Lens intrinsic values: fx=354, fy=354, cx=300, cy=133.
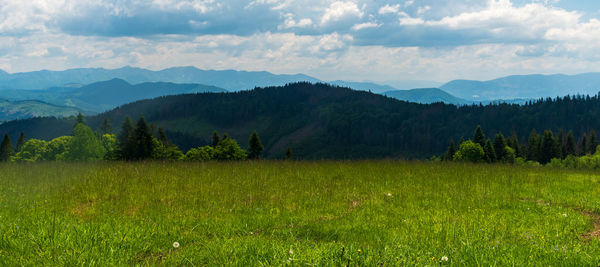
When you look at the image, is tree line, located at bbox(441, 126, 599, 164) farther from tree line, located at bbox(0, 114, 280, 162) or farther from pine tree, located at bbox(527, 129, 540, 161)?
tree line, located at bbox(0, 114, 280, 162)

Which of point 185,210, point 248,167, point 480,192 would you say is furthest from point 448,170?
point 185,210

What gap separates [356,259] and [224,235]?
2.92m

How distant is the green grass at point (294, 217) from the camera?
17.0 feet

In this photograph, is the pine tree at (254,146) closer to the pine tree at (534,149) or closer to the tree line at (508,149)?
the tree line at (508,149)

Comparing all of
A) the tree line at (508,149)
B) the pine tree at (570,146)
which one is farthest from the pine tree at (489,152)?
the pine tree at (570,146)

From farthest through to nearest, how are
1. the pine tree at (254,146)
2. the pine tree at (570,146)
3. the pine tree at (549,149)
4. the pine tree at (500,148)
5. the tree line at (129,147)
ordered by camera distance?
the pine tree at (570,146) < the pine tree at (549,149) < the pine tree at (500,148) < the pine tree at (254,146) < the tree line at (129,147)

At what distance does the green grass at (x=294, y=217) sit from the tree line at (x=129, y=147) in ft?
59.2

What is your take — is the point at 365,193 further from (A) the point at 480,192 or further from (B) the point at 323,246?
(B) the point at 323,246

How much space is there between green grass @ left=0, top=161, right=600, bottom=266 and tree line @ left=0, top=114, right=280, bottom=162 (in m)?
18.0

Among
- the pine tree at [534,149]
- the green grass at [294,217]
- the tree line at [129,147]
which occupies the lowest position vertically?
the pine tree at [534,149]

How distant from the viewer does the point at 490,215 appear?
7.87 m

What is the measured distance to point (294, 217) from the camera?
7855mm

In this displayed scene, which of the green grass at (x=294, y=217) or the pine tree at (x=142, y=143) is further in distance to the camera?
the pine tree at (x=142, y=143)

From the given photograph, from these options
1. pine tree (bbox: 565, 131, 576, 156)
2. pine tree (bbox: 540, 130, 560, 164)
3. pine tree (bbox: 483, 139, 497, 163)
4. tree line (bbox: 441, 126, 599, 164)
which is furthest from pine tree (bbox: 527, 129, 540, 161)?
pine tree (bbox: 483, 139, 497, 163)
